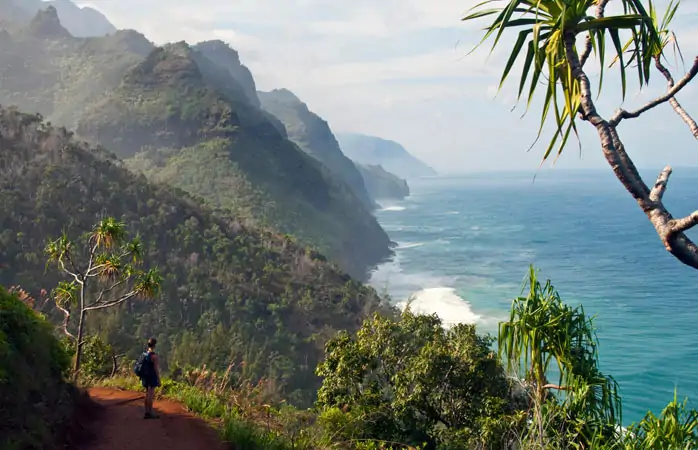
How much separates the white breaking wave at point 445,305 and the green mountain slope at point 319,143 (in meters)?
86.1

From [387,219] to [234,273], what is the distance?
10604 cm

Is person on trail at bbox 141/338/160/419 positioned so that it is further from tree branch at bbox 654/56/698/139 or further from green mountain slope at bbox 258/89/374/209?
green mountain slope at bbox 258/89/374/209

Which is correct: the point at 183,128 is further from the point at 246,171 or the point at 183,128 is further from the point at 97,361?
the point at 97,361

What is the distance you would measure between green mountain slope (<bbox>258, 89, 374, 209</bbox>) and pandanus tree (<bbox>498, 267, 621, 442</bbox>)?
14284cm

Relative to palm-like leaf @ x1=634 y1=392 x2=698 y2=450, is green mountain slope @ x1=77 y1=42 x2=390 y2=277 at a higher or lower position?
higher

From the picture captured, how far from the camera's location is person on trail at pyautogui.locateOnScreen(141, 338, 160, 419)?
26.6ft

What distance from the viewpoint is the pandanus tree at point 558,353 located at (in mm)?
5945

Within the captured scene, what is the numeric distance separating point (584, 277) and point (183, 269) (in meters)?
53.5

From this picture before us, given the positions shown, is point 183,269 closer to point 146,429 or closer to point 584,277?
point 146,429

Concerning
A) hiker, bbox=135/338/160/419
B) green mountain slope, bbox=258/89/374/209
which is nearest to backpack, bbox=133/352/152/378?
hiker, bbox=135/338/160/419

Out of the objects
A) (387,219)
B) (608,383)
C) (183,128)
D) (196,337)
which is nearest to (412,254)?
(183,128)

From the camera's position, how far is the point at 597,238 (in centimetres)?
10156

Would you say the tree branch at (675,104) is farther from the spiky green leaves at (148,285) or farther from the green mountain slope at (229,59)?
the green mountain slope at (229,59)

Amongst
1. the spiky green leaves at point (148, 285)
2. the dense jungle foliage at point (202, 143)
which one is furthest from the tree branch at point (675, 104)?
the dense jungle foliage at point (202, 143)
